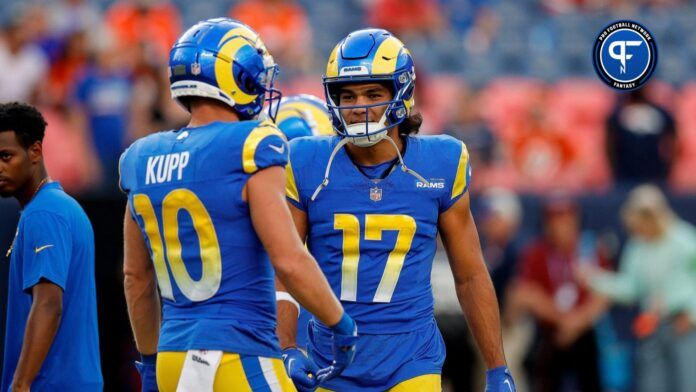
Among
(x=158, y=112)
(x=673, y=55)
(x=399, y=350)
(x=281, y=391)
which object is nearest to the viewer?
(x=281, y=391)

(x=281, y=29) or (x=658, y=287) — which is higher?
(x=281, y=29)

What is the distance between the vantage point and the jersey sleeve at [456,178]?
4898mm

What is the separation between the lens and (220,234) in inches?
161

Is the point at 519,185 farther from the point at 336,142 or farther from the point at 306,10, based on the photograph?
the point at 336,142

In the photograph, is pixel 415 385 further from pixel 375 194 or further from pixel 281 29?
pixel 281 29

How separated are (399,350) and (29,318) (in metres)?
1.39

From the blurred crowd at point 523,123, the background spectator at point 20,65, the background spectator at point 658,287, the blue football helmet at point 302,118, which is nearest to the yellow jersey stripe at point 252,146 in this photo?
the blue football helmet at point 302,118

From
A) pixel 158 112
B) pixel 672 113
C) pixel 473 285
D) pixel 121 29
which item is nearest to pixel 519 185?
pixel 672 113

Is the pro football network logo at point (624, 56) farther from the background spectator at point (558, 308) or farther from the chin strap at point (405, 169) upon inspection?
the background spectator at point (558, 308)

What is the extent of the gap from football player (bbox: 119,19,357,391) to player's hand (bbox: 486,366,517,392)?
0.87 metres

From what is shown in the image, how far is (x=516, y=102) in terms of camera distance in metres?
12.9

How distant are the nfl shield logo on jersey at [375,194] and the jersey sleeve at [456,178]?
241mm

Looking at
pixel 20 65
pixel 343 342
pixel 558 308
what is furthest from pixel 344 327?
pixel 20 65

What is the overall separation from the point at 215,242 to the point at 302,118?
2126 mm
